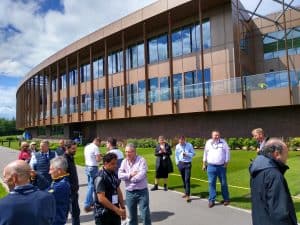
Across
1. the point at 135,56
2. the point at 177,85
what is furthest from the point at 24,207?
the point at 135,56

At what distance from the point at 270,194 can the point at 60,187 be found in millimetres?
2895

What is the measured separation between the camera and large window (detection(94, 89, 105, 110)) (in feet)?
127

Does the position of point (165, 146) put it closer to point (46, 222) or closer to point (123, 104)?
point (46, 222)

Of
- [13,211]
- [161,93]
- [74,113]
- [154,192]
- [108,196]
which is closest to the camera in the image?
[13,211]

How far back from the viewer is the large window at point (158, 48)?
3306cm

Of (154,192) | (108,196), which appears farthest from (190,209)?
(108,196)

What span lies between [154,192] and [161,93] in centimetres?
1945

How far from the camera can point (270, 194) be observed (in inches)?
158

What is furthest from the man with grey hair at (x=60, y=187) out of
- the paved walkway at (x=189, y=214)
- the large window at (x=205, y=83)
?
the large window at (x=205, y=83)

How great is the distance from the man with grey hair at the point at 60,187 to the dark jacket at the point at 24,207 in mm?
1848

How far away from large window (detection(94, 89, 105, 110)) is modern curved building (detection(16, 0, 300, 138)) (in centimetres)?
11

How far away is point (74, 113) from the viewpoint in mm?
43688

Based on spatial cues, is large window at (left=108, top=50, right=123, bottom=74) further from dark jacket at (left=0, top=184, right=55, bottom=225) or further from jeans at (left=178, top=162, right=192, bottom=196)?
dark jacket at (left=0, top=184, right=55, bottom=225)

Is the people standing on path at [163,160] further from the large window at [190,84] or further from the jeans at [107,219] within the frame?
the large window at [190,84]
